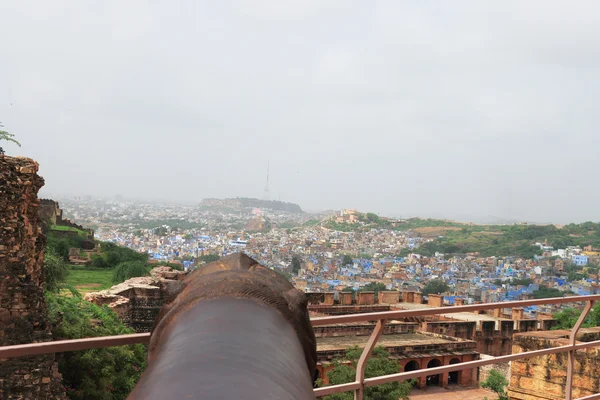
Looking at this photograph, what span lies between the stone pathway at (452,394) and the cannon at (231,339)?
50.3 ft

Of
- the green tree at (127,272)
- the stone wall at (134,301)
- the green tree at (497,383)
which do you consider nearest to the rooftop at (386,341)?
the green tree at (497,383)

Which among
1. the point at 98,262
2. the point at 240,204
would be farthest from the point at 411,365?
the point at 240,204

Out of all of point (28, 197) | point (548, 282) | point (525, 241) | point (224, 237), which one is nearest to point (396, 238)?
point (525, 241)

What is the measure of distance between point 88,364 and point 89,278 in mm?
16288

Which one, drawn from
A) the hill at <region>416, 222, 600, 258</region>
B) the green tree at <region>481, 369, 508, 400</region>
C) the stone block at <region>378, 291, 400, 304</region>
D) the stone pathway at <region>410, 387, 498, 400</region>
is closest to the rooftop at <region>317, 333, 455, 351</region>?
the stone pathway at <region>410, 387, 498, 400</region>

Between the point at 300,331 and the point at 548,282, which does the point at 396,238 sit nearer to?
the point at 548,282

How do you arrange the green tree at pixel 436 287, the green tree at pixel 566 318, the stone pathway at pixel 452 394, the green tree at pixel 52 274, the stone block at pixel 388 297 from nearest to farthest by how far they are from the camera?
the green tree at pixel 52 274 < the stone pathway at pixel 452 394 < the green tree at pixel 566 318 < the stone block at pixel 388 297 < the green tree at pixel 436 287

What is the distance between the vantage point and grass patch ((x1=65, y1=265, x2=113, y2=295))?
2102cm

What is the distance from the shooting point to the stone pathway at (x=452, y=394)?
643 inches

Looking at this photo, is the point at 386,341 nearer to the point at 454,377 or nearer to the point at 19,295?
the point at 454,377

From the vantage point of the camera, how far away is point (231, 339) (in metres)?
1.28

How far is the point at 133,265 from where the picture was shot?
89.0ft

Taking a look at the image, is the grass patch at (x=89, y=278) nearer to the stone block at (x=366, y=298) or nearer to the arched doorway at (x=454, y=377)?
the stone block at (x=366, y=298)

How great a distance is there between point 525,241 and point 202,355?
7151 centimetres
